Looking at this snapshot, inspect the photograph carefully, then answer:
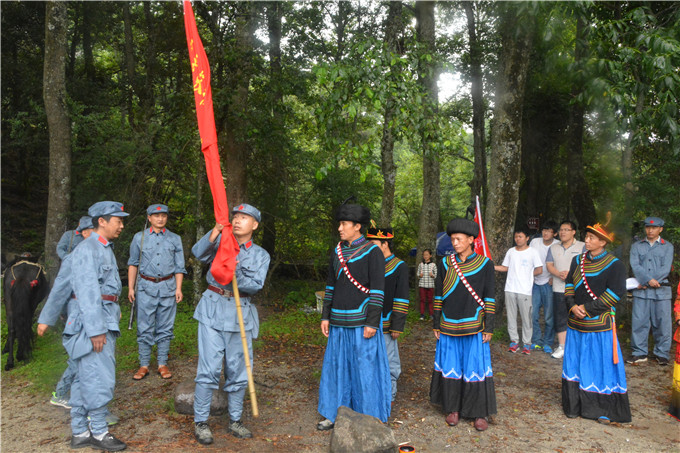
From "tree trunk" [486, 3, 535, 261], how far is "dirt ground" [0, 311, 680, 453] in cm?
292

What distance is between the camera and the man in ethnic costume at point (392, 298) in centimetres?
518

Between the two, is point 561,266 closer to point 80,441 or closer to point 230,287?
point 230,287

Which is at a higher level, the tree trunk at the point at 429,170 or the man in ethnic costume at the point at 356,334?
the tree trunk at the point at 429,170

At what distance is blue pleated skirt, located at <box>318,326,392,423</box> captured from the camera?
189 inches

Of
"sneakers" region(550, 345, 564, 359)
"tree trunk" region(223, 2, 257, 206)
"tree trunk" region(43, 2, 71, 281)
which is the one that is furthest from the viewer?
"tree trunk" region(223, 2, 257, 206)

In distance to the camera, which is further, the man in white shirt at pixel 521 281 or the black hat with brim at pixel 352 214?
the man in white shirt at pixel 521 281

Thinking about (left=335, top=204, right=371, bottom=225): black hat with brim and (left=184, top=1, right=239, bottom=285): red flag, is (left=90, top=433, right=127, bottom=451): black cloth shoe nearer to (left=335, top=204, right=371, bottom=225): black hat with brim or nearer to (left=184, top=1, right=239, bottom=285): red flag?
(left=184, top=1, right=239, bottom=285): red flag

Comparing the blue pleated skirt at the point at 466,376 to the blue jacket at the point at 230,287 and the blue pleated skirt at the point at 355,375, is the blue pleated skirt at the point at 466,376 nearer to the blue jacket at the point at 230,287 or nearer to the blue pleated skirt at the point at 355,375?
the blue pleated skirt at the point at 355,375

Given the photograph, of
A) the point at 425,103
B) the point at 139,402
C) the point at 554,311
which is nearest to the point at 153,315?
the point at 139,402

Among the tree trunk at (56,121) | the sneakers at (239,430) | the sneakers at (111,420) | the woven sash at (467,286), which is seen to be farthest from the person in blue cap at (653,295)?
the tree trunk at (56,121)

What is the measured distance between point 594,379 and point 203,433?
3946 millimetres

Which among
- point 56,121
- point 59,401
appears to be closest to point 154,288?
point 59,401

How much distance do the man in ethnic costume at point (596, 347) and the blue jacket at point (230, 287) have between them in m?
3.38

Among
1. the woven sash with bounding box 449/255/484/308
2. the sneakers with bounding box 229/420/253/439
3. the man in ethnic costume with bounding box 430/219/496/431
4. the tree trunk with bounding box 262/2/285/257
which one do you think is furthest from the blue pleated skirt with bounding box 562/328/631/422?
the tree trunk with bounding box 262/2/285/257
